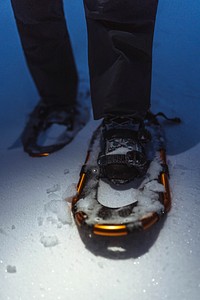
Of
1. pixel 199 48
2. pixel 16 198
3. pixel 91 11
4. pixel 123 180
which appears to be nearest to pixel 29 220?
pixel 16 198

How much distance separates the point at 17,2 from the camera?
1.13 m

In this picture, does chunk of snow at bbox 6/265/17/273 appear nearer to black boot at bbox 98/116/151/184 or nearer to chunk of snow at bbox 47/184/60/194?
chunk of snow at bbox 47/184/60/194

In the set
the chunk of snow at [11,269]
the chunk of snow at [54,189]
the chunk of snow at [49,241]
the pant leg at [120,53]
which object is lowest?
the chunk of snow at [54,189]

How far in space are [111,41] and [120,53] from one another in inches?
1.9

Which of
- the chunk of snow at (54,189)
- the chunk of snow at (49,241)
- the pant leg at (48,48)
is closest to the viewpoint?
the chunk of snow at (49,241)

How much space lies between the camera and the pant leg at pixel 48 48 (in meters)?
1.17

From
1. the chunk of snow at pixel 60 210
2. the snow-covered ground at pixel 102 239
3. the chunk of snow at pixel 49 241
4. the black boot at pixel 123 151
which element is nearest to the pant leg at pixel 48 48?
the snow-covered ground at pixel 102 239

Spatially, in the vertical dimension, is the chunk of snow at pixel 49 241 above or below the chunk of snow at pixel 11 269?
above

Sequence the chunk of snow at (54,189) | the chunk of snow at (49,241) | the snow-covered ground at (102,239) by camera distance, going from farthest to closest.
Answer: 1. the chunk of snow at (54,189)
2. the chunk of snow at (49,241)
3. the snow-covered ground at (102,239)

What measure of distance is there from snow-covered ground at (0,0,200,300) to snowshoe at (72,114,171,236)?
0.06 meters

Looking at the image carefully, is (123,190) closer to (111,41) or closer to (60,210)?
(60,210)

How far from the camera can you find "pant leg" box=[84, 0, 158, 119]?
89cm

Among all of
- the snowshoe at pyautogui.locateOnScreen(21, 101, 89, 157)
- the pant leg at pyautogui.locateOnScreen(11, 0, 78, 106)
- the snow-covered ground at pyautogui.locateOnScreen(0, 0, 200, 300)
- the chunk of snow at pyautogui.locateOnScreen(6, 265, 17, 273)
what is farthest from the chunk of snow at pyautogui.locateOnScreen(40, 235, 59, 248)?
the pant leg at pyautogui.locateOnScreen(11, 0, 78, 106)

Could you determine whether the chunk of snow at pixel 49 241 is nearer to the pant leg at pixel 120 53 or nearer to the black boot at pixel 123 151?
the black boot at pixel 123 151
